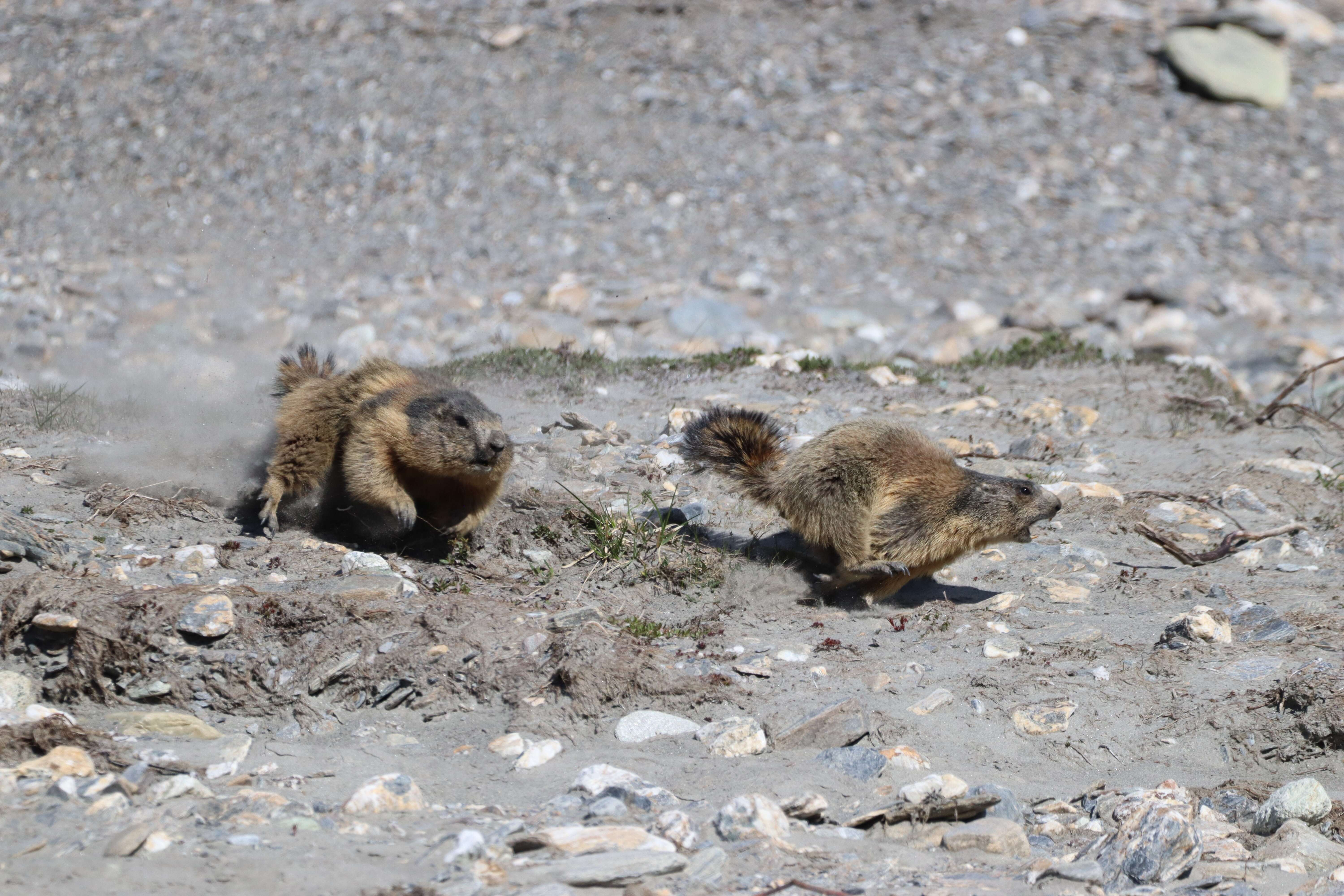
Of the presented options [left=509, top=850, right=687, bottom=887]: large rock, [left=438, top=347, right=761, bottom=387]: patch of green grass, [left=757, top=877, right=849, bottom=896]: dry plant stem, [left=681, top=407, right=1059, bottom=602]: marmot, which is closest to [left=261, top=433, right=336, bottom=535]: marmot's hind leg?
[left=681, top=407, right=1059, bottom=602]: marmot

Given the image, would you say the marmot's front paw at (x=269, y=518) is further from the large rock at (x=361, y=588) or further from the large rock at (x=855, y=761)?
the large rock at (x=855, y=761)

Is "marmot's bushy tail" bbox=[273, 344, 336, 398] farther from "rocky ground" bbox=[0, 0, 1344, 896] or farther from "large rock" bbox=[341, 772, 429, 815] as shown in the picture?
"large rock" bbox=[341, 772, 429, 815]

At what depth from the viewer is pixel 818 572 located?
20.1 ft

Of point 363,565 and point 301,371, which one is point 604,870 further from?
Answer: point 301,371

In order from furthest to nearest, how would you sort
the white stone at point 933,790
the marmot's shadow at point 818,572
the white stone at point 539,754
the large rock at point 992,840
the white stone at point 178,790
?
the marmot's shadow at point 818,572 < the white stone at point 539,754 < the white stone at point 933,790 < the large rock at point 992,840 < the white stone at point 178,790

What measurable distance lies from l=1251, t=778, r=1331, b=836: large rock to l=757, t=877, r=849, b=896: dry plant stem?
68.1 inches

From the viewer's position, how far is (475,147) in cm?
1556

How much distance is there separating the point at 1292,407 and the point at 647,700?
236 inches

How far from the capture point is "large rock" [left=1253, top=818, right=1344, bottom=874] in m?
3.84

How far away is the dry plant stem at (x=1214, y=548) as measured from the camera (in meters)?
6.29

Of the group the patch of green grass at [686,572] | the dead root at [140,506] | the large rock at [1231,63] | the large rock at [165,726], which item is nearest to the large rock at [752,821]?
the large rock at [165,726]

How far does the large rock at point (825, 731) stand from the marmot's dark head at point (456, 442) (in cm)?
214

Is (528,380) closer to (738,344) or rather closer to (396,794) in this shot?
(738,344)

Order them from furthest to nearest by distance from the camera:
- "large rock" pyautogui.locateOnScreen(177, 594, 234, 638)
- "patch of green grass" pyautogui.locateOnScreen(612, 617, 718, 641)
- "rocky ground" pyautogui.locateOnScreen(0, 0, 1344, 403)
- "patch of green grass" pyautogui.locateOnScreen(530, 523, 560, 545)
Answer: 1. "rocky ground" pyautogui.locateOnScreen(0, 0, 1344, 403)
2. "patch of green grass" pyautogui.locateOnScreen(530, 523, 560, 545)
3. "patch of green grass" pyautogui.locateOnScreen(612, 617, 718, 641)
4. "large rock" pyautogui.locateOnScreen(177, 594, 234, 638)
